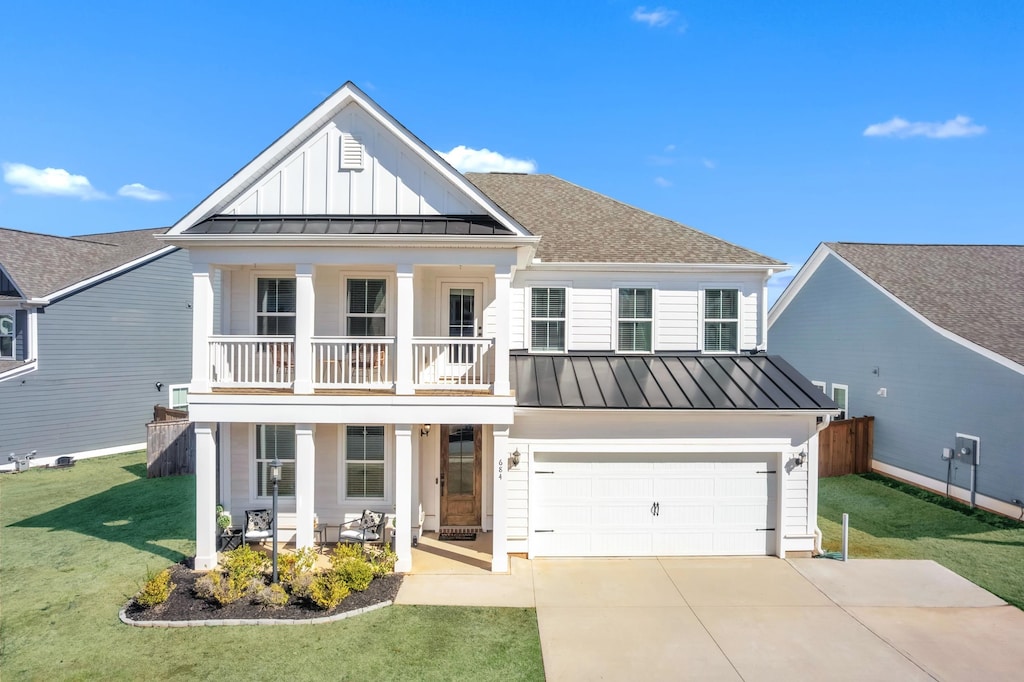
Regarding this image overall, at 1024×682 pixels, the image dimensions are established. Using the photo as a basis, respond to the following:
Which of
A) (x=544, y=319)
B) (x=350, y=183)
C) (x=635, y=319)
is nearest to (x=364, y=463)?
(x=544, y=319)

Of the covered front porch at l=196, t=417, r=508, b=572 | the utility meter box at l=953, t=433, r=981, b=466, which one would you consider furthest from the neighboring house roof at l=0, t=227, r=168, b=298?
the utility meter box at l=953, t=433, r=981, b=466

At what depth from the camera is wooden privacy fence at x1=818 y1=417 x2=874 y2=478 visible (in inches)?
656

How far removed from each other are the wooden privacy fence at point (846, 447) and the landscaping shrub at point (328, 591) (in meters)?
15.0

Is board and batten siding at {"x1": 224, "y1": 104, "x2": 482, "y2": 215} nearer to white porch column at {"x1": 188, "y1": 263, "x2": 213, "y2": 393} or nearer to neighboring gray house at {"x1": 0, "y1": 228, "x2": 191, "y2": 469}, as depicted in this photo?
white porch column at {"x1": 188, "y1": 263, "x2": 213, "y2": 393}

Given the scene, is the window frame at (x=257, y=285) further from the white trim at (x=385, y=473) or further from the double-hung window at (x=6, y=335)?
the double-hung window at (x=6, y=335)

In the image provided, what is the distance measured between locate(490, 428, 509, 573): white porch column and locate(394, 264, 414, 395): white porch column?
185 cm

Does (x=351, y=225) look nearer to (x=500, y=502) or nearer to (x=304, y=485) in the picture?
(x=304, y=485)

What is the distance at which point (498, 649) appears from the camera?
286 inches

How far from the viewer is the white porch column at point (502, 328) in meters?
9.76

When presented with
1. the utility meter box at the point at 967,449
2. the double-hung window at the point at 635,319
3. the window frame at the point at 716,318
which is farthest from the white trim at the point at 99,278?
the utility meter box at the point at 967,449

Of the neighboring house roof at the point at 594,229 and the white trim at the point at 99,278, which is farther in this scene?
the white trim at the point at 99,278

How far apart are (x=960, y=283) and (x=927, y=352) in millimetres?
3848

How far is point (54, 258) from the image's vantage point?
19.7 m

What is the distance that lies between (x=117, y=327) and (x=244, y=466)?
1260 centimetres
